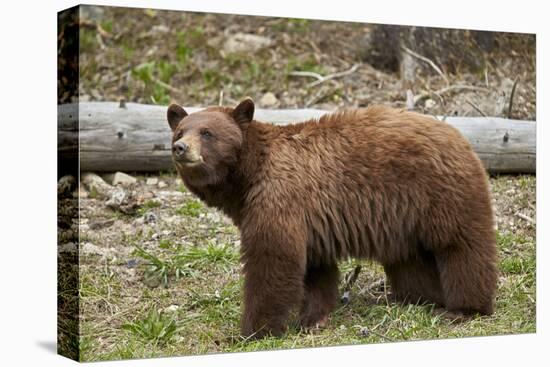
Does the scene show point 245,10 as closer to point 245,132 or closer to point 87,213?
point 245,132

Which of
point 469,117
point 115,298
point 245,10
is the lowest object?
point 115,298

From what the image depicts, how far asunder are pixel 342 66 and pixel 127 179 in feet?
16.4

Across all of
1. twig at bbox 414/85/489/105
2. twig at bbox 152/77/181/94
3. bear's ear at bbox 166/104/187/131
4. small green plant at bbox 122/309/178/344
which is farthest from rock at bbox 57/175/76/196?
twig at bbox 152/77/181/94

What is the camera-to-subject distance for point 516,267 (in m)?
9.35

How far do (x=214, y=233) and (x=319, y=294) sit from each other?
1.75m

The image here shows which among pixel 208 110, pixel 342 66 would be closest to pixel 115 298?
pixel 208 110

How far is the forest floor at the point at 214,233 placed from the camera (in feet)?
25.5

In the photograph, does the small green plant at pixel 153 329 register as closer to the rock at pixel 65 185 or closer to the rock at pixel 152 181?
the rock at pixel 65 185

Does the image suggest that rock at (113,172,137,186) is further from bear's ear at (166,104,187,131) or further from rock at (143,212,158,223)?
bear's ear at (166,104,187,131)

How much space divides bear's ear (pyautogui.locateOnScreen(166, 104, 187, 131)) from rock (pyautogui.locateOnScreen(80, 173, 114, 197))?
5.67 feet

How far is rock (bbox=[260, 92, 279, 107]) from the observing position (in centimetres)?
1252

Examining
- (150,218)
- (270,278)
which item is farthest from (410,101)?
(270,278)

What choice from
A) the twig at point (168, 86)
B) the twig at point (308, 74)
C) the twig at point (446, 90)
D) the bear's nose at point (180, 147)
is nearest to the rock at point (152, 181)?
the bear's nose at point (180, 147)

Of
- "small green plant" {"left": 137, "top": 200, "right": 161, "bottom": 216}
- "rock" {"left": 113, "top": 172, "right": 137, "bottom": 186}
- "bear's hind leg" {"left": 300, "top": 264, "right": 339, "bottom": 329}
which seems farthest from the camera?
"rock" {"left": 113, "top": 172, "right": 137, "bottom": 186}
